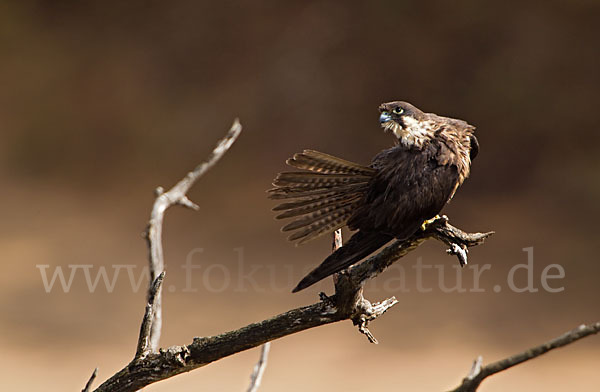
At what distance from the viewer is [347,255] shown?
178 cm

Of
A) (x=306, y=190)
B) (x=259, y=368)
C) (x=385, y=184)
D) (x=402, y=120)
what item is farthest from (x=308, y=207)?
(x=259, y=368)

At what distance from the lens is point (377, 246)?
1.88 metres

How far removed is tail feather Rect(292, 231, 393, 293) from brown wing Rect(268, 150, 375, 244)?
0.11 meters

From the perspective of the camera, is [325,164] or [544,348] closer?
[544,348]

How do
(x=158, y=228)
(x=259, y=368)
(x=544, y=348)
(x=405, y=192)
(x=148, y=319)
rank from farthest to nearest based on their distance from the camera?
(x=259, y=368) → (x=158, y=228) → (x=405, y=192) → (x=148, y=319) → (x=544, y=348)

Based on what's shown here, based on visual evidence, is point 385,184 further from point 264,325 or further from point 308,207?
point 264,325

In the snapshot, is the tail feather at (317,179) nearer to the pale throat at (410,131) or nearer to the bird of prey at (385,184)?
the bird of prey at (385,184)

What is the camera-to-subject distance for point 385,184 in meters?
1.96

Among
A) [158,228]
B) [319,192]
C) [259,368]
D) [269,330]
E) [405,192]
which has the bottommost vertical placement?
[269,330]

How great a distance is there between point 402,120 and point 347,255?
452 mm

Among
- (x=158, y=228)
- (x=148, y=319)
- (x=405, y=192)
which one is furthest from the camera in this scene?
(x=158, y=228)

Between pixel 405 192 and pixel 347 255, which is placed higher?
pixel 405 192

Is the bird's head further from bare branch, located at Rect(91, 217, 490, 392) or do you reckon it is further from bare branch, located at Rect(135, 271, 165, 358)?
bare branch, located at Rect(135, 271, 165, 358)

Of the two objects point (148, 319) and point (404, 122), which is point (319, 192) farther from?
point (148, 319)
